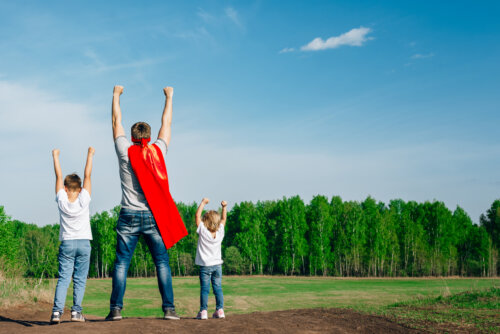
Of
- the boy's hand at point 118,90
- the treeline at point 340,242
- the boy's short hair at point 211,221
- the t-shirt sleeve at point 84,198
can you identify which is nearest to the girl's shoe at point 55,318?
the t-shirt sleeve at point 84,198

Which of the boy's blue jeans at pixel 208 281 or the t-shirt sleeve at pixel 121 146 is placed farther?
the boy's blue jeans at pixel 208 281

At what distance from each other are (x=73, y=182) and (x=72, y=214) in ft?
1.66

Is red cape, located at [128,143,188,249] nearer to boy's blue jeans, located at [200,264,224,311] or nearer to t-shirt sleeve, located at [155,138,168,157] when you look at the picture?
t-shirt sleeve, located at [155,138,168,157]

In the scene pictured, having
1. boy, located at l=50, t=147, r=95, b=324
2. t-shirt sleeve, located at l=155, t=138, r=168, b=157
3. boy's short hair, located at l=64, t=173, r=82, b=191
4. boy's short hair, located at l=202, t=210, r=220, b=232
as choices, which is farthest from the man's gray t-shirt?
boy's short hair, located at l=202, t=210, r=220, b=232

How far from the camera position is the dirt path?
20.2 ft

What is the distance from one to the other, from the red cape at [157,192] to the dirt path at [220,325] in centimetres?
119

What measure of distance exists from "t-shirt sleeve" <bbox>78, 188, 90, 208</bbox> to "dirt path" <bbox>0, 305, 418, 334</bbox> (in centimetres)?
171

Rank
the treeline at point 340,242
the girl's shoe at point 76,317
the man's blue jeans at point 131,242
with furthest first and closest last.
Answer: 1. the treeline at point 340,242
2. the girl's shoe at point 76,317
3. the man's blue jeans at point 131,242

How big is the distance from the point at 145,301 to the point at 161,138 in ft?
82.7

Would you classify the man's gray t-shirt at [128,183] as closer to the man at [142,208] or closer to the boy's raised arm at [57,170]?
the man at [142,208]

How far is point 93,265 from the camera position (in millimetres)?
68938

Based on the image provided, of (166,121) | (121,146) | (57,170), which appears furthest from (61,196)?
(166,121)

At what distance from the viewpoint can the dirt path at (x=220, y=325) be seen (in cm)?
616

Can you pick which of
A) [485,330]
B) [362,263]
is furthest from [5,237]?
[362,263]
